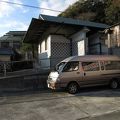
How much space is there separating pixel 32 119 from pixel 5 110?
1964 mm

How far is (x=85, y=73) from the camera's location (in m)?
15.5

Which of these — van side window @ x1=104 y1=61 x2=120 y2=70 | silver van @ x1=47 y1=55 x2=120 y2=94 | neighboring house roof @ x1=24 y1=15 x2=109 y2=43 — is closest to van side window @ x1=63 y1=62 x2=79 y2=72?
silver van @ x1=47 y1=55 x2=120 y2=94

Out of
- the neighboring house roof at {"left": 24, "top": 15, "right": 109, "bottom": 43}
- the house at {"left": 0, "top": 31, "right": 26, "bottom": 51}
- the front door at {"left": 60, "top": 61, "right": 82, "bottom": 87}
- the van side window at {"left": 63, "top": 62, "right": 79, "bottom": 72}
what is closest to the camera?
the front door at {"left": 60, "top": 61, "right": 82, "bottom": 87}

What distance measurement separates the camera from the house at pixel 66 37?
21.1 metres

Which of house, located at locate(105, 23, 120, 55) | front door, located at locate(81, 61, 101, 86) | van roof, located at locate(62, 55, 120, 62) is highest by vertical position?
house, located at locate(105, 23, 120, 55)

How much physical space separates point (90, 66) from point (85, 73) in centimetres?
62

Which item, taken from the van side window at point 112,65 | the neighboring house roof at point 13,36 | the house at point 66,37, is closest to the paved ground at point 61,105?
the van side window at point 112,65

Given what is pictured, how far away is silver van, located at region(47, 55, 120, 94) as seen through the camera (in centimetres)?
1495

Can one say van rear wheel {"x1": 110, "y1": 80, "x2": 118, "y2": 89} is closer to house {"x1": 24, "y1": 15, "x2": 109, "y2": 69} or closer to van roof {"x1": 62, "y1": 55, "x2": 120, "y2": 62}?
van roof {"x1": 62, "y1": 55, "x2": 120, "y2": 62}

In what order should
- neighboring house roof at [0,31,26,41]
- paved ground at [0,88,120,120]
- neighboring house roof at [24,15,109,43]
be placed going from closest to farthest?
paved ground at [0,88,120,120], neighboring house roof at [24,15,109,43], neighboring house roof at [0,31,26,41]

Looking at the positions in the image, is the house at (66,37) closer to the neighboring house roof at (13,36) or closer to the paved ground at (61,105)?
the paved ground at (61,105)

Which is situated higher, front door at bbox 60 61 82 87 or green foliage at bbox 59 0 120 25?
green foliage at bbox 59 0 120 25

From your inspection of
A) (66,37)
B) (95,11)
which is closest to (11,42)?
(95,11)

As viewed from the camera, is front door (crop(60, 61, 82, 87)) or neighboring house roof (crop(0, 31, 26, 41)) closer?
front door (crop(60, 61, 82, 87))
